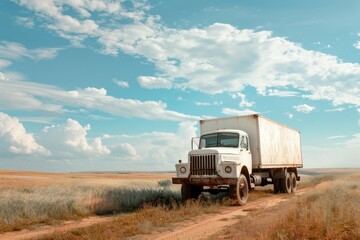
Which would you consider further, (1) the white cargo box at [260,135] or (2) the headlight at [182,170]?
(1) the white cargo box at [260,135]

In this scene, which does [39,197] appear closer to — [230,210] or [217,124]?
[230,210]

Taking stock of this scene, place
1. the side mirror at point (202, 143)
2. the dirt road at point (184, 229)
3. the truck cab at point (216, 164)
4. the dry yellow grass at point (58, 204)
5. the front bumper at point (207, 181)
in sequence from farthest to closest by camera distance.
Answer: the side mirror at point (202, 143)
the truck cab at point (216, 164)
the front bumper at point (207, 181)
the dry yellow grass at point (58, 204)
the dirt road at point (184, 229)

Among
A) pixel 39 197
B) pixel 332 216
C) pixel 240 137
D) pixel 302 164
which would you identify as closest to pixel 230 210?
pixel 240 137

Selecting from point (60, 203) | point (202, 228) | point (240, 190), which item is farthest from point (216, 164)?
point (60, 203)

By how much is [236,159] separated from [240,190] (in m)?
1.46

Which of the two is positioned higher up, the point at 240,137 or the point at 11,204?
the point at 240,137

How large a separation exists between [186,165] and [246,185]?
301 centimetres

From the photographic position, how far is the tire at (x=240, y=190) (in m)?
16.2

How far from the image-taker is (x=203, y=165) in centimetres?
1664

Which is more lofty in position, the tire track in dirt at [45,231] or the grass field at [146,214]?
the grass field at [146,214]

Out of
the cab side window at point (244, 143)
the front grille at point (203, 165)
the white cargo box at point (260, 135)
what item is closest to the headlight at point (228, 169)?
the front grille at point (203, 165)

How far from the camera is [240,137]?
59.9 ft

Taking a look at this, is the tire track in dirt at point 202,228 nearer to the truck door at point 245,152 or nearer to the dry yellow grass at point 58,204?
the truck door at point 245,152

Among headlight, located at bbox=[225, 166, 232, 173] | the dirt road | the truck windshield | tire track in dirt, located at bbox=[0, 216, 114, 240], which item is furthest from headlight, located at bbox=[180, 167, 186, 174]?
tire track in dirt, located at bbox=[0, 216, 114, 240]
